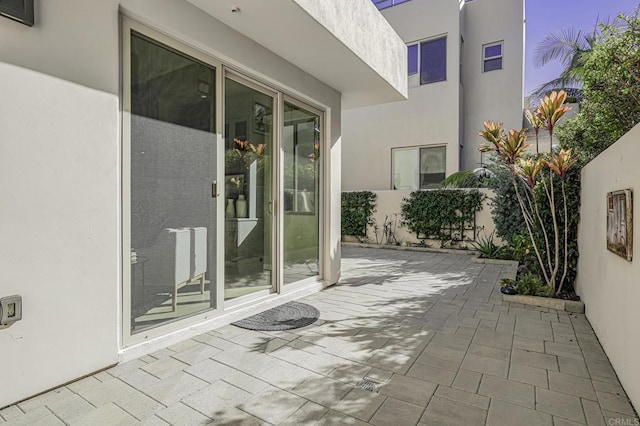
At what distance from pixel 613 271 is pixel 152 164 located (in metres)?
3.92

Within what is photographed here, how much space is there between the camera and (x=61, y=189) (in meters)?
2.36

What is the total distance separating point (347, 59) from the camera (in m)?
4.16

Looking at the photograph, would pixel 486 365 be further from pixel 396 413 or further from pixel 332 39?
pixel 332 39

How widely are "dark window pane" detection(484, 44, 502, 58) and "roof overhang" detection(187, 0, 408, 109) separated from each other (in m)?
6.57

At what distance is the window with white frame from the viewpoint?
34.2 ft

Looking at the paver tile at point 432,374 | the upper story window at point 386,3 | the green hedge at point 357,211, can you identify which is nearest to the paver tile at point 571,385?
the paver tile at point 432,374

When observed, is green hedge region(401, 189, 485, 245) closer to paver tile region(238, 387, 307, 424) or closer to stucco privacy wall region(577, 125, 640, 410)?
stucco privacy wall region(577, 125, 640, 410)

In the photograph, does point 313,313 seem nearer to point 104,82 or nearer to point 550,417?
point 550,417

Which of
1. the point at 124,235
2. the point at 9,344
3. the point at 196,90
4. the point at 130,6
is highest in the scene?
the point at 130,6

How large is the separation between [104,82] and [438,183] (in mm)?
9302

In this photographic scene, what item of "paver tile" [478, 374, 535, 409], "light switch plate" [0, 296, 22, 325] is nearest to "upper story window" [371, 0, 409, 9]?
"paver tile" [478, 374, 535, 409]

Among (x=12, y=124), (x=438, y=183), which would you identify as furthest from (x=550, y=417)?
(x=438, y=183)

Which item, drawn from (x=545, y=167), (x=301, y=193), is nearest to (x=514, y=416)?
(x=301, y=193)

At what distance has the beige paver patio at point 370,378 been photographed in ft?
6.93
